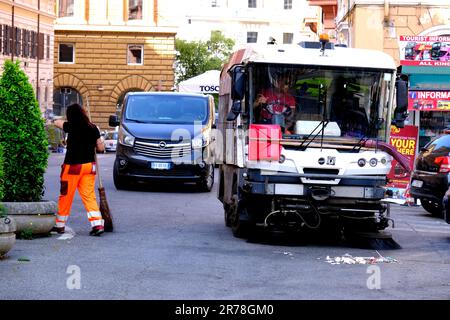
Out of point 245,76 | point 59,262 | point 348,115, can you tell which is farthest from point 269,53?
point 59,262

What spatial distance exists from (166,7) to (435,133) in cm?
4667

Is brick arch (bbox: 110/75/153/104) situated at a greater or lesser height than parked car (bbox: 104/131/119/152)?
greater

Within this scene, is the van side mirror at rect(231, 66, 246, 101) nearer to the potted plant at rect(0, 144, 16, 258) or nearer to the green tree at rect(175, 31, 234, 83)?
the potted plant at rect(0, 144, 16, 258)

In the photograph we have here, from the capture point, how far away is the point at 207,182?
82.6ft

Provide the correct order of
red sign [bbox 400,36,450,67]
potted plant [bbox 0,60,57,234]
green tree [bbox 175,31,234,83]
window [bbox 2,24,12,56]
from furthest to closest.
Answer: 1. green tree [bbox 175,31,234,83]
2. window [bbox 2,24,12,56]
3. red sign [bbox 400,36,450,67]
4. potted plant [bbox 0,60,57,234]

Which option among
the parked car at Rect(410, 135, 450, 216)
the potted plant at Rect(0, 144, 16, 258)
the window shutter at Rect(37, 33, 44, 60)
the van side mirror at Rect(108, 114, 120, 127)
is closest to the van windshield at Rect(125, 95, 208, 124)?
the van side mirror at Rect(108, 114, 120, 127)

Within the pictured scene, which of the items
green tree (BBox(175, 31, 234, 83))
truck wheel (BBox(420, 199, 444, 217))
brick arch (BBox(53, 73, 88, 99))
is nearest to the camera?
truck wheel (BBox(420, 199, 444, 217))

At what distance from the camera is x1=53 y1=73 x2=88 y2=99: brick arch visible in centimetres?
7538

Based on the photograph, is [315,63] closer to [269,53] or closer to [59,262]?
[269,53]

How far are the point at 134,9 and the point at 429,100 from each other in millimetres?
49572

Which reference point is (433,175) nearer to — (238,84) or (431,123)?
(238,84)

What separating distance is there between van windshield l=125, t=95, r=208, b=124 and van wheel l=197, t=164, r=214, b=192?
114cm

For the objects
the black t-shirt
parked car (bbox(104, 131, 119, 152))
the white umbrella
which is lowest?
parked car (bbox(104, 131, 119, 152))

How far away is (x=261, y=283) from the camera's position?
36.2 feet
